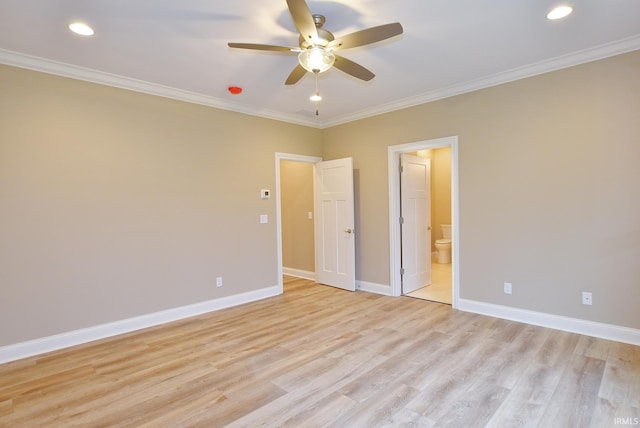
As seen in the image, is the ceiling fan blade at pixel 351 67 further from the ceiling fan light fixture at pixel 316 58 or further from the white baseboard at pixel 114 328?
the white baseboard at pixel 114 328

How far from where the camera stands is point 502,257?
373cm

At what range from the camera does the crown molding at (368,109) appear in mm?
2970

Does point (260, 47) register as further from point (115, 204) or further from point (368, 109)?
point (368, 109)

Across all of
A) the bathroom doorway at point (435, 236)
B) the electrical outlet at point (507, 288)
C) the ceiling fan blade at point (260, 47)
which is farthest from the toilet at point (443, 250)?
the ceiling fan blade at point (260, 47)

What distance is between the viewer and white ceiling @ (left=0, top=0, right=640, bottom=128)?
2344 millimetres

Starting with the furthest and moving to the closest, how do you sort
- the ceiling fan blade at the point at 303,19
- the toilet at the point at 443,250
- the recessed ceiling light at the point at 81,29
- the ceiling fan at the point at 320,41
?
the toilet at the point at 443,250
the recessed ceiling light at the point at 81,29
the ceiling fan at the point at 320,41
the ceiling fan blade at the point at 303,19

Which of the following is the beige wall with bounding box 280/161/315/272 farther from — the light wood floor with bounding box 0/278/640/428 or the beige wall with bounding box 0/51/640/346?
the light wood floor with bounding box 0/278/640/428

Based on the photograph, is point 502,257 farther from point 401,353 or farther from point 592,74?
point 592,74

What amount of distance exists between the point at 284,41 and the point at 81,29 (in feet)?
5.16

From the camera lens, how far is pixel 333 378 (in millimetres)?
2562

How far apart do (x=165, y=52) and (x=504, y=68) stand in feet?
11.1

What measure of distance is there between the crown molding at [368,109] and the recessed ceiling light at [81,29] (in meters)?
0.78

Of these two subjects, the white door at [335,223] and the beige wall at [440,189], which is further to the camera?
the beige wall at [440,189]

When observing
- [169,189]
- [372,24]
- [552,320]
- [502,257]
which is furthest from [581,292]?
[169,189]
